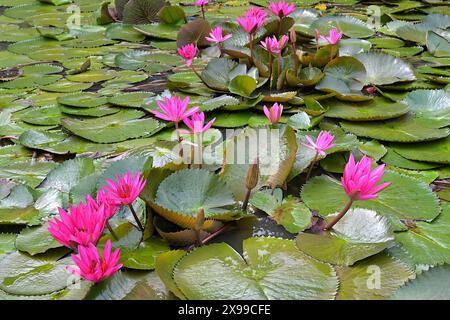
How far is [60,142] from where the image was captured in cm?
157

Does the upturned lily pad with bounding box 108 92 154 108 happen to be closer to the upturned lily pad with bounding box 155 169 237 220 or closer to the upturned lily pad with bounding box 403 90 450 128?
the upturned lily pad with bounding box 155 169 237 220

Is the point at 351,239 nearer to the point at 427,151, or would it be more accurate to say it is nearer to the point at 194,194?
the point at 194,194

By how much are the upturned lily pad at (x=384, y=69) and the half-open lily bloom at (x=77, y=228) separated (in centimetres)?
135

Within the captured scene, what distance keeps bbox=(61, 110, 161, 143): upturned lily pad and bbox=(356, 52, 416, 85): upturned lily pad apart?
0.89 m

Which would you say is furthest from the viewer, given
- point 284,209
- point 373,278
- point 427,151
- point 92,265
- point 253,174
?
point 427,151

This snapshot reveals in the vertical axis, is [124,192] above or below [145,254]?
above

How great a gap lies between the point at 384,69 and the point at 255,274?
1.28 m

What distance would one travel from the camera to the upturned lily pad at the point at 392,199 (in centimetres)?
112

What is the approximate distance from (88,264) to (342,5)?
2.94 m

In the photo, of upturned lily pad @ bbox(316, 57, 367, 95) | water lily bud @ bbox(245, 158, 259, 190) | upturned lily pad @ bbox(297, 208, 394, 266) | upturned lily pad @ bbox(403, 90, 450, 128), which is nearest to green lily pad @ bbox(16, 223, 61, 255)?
water lily bud @ bbox(245, 158, 259, 190)

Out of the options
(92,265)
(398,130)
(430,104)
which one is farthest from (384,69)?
(92,265)

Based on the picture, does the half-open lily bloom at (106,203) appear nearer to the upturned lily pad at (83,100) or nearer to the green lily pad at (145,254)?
the green lily pad at (145,254)

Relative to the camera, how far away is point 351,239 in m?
1.02

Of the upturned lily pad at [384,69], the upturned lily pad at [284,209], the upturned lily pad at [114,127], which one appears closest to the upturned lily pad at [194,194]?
the upturned lily pad at [284,209]
